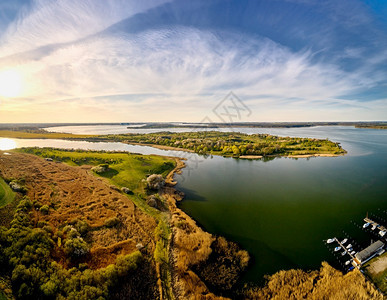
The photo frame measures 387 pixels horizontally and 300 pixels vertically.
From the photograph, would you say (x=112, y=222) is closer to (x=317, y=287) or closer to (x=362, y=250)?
(x=317, y=287)

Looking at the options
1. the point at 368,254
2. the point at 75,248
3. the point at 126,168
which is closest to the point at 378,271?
the point at 368,254

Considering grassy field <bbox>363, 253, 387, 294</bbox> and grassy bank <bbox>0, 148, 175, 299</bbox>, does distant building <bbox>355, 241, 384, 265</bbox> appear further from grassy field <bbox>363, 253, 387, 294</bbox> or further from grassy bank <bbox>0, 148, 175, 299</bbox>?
grassy bank <bbox>0, 148, 175, 299</bbox>

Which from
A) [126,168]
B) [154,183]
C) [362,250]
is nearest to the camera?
[362,250]

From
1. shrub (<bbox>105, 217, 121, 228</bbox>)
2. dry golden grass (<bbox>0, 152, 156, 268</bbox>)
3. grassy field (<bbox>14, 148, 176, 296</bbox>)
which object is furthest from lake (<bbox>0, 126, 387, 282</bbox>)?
shrub (<bbox>105, 217, 121, 228</bbox>)

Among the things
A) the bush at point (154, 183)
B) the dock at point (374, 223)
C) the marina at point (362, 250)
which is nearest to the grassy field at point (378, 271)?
the marina at point (362, 250)

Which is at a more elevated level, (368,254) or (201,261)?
(368,254)
